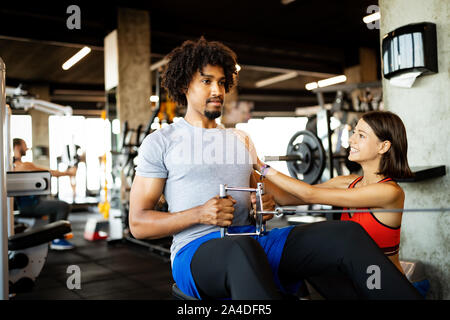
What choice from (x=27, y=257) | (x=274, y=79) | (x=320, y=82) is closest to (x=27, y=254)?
(x=27, y=257)

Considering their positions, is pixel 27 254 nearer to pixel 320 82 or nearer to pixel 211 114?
pixel 211 114

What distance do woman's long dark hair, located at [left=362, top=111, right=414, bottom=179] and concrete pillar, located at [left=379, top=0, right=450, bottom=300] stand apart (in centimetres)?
54

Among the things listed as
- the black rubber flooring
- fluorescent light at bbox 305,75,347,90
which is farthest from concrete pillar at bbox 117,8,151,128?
fluorescent light at bbox 305,75,347,90

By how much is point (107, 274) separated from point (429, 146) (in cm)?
273

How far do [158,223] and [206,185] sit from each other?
0.63 ft

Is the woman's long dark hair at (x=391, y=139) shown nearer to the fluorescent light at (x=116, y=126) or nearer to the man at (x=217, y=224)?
the man at (x=217, y=224)

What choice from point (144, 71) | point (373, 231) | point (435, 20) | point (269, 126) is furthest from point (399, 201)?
point (269, 126)

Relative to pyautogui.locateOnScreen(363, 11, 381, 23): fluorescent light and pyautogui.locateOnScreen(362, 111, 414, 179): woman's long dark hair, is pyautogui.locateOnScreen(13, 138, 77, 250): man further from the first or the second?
pyautogui.locateOnScreen(363, 11, 381, 23): fluorescent light

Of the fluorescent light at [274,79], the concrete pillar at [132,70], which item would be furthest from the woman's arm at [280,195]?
the fluorescent light at [274,79]

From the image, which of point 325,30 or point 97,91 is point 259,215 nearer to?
point 325,30

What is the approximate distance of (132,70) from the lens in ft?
17.6

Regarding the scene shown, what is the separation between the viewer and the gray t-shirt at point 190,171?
4.33ft

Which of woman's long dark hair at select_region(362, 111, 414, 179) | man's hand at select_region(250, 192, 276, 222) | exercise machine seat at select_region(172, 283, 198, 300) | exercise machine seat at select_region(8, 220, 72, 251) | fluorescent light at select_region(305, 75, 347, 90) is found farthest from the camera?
fluorescent light at select_region(305, 75, 347, 90)

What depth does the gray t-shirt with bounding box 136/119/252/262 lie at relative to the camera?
1.32m
